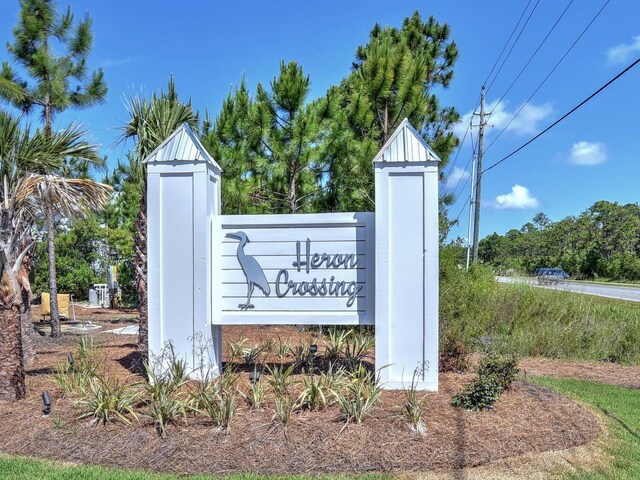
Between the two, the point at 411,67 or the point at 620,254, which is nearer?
the point at 411,67

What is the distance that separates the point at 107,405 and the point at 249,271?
211 cm

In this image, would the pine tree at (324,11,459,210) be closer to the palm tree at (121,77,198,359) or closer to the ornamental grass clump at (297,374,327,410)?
the palm tree at (121,77,198,359)

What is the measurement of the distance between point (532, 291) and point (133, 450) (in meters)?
9.80

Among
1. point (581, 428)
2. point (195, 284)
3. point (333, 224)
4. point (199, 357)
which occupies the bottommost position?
point (581, 428)

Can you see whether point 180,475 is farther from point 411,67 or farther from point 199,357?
point 411,67

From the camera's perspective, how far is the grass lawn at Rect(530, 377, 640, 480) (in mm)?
3673

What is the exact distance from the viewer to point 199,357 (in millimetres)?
5520

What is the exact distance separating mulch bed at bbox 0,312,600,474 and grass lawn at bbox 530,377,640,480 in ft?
0.81

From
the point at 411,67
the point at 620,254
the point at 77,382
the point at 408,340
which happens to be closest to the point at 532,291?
the point at 411,67

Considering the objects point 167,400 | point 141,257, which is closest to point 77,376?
point 167,400

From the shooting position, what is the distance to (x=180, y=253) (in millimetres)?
5539

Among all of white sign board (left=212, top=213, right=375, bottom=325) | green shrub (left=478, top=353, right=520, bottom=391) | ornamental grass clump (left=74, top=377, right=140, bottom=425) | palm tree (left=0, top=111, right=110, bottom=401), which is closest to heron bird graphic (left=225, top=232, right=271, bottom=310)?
white sign board (left=212, top=213, right=375, bottom=325)

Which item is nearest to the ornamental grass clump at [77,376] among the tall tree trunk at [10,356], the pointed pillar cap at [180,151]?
the tall tree trunk at [10,356]

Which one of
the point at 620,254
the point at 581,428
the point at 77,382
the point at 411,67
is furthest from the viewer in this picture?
the point at 620,254
